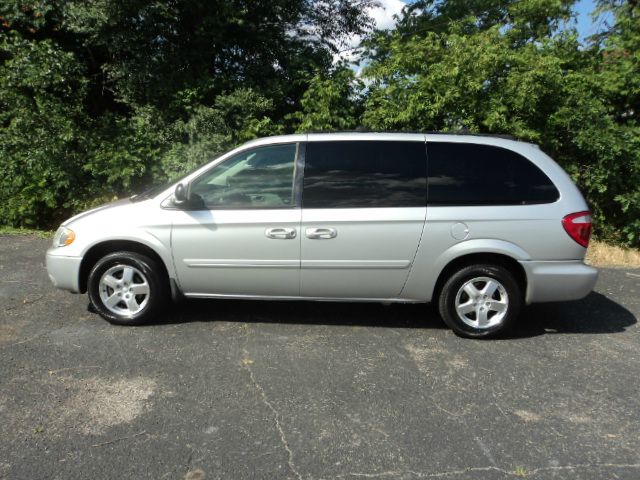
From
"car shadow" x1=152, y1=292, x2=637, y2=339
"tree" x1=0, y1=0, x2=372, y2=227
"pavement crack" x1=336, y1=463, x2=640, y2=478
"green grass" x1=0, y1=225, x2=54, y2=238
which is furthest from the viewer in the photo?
"green grass" x1=0, y1=225, x2=54, y2=238

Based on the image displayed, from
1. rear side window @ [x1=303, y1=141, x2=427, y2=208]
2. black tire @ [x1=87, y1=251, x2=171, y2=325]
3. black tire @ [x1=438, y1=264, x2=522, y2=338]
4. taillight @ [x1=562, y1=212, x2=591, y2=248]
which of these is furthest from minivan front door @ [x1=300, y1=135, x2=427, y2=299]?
black tire @ [x1=87, y1=251, x2=171, y2=325]

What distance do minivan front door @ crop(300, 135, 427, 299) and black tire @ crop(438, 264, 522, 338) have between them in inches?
17.3

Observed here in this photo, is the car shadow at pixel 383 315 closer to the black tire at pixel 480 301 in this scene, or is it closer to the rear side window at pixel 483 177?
the black tire at pixel 480 301

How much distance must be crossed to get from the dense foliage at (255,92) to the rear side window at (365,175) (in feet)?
11.6

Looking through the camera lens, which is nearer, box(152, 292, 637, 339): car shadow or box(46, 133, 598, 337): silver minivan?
box(46, 133, 598, 337): silver minivan

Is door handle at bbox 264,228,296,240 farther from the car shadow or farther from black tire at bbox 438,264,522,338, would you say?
black tire at bbox 438,264,522,338

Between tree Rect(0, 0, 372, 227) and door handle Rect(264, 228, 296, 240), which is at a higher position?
tree Rect(0, 0, 372, 227)

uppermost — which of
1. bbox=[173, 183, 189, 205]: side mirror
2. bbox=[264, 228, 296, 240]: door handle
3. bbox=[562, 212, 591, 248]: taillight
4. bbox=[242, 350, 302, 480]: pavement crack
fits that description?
bbox=[173, 183, 189, 205]: side mirror

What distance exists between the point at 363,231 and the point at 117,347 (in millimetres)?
2248

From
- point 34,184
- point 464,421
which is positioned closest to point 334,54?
point 34,184

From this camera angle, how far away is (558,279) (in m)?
4.61

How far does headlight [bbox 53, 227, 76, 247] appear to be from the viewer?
4.86 metres

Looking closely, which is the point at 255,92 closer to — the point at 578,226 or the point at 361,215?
the point at 361,215

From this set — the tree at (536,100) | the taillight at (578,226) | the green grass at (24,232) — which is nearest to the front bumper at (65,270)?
the taillight at (578,226)
